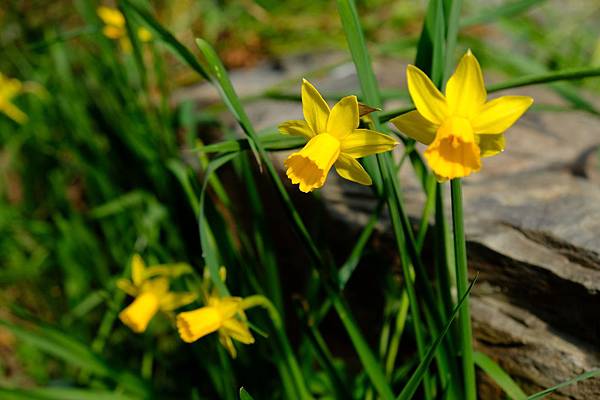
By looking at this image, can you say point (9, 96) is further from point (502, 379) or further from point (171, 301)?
point (502, 379)

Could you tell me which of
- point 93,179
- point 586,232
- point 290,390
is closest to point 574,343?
point 586,232

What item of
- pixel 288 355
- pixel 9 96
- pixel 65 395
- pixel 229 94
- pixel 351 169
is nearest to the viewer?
pixel 351 169

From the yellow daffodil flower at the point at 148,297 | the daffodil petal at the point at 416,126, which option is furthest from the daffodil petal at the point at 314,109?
the yellow daffodil flower at the point at 148,297

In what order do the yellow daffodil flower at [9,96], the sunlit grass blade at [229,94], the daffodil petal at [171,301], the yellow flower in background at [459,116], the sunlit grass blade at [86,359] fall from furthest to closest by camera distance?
the yellow daffodil flower at [9,96], the sunlit grass blade at [86,359], the daffodil petal at [171,301], the sunlit grass blade at [229,94], the yellow flower in background at [459,116]

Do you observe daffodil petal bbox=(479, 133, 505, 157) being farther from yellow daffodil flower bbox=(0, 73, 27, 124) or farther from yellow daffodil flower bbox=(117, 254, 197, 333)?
yellow daffodil flower bbox=(0, 73, 27, 124)

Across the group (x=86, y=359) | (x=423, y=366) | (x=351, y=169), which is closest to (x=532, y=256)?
(x=423, y=366)

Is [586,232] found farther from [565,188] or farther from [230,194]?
[230,194]

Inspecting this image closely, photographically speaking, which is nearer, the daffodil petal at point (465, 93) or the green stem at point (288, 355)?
the daffodil petal at point (465, 93)

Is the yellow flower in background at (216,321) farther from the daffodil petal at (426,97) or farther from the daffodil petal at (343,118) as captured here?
the daffodil petal at (426,97)
